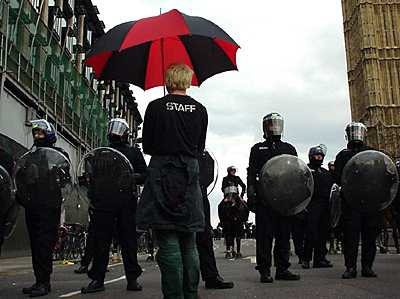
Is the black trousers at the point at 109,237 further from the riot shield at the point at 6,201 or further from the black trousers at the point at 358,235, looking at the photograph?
the black trousers at the point at 358,235

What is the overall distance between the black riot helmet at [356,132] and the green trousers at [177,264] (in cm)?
434

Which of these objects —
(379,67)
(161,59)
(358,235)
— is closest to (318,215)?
(358,235)

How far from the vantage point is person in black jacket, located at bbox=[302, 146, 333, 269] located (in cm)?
1017

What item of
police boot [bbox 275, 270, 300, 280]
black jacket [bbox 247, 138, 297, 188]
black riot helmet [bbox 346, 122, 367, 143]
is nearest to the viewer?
police boot [bbox 275, 270, 300, 280]

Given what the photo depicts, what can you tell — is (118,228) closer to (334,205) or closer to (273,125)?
(273,125)

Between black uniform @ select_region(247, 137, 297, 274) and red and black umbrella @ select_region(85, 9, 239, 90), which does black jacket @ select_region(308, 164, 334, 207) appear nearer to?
black uniform @ select_region(247, 137, 297, 274)

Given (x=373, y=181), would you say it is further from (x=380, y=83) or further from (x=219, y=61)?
(x=380, y=83)

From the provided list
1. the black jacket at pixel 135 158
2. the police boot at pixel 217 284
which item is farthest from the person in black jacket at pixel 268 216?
the black jacket at pixel 135 158

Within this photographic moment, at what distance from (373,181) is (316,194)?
299 cm

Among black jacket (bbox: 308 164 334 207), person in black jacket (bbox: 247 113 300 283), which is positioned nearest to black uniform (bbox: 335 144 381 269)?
person in black jacket (bbox: 247 113 300 283)

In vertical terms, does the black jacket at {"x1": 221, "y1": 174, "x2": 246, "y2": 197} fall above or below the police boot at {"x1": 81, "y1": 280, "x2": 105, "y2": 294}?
above

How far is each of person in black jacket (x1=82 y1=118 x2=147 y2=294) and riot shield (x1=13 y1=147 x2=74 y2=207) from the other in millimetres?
448

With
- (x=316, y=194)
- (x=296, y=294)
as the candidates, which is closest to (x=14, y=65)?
(x=316, y=194)

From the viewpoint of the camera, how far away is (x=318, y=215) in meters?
10.6
